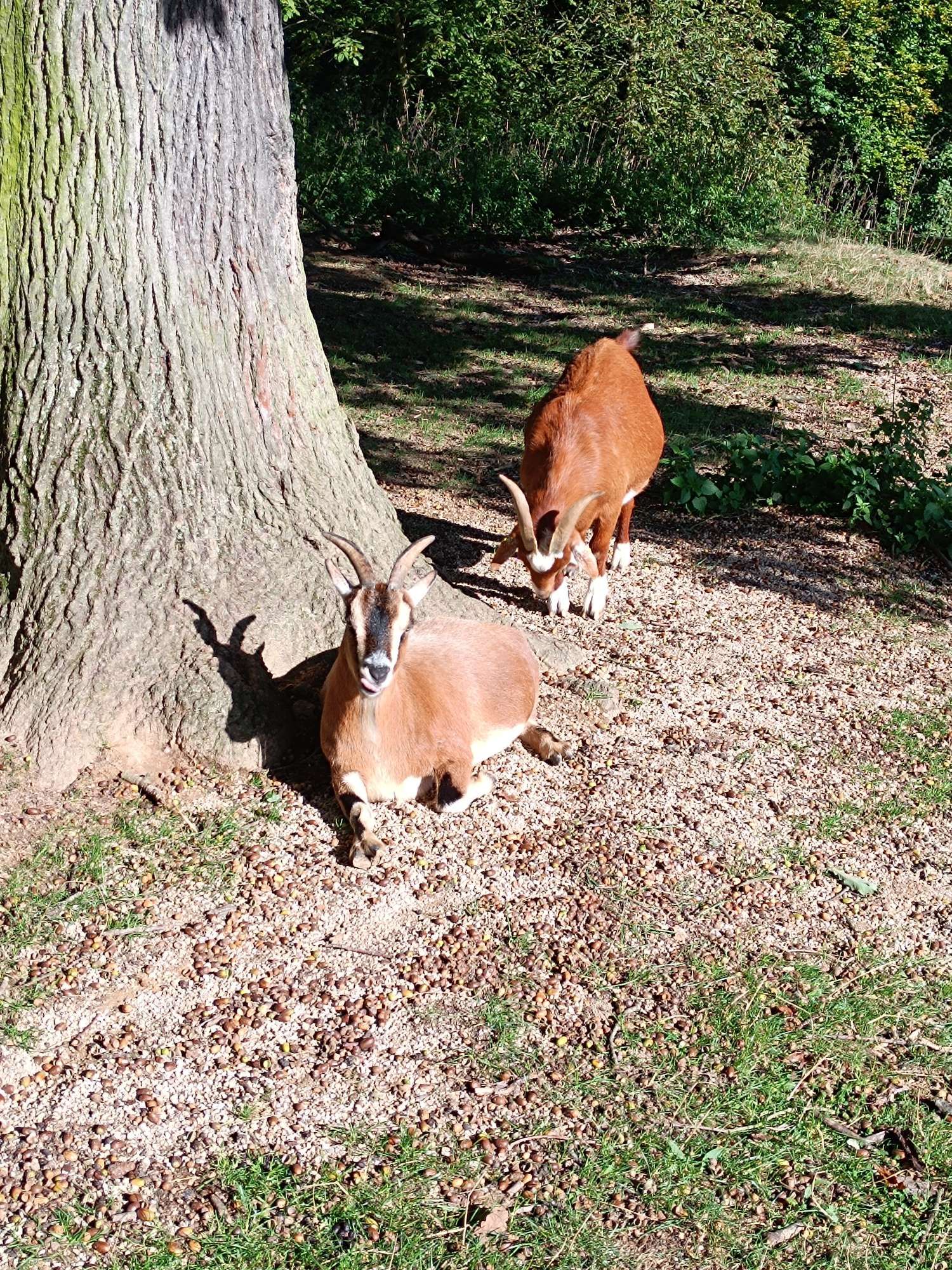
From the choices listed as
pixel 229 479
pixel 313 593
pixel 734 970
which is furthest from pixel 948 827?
pixel 229 479

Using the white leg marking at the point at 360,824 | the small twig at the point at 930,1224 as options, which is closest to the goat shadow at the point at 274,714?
the white leg marking at the point at 360,824

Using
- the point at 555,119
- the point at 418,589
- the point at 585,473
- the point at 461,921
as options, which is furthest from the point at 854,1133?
the point at 555,119

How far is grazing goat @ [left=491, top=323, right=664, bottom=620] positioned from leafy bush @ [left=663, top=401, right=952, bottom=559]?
647 millimetres

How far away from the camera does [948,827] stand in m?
5.30

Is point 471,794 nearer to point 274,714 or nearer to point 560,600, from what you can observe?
point 274,714

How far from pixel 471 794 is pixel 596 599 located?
6.95 feet

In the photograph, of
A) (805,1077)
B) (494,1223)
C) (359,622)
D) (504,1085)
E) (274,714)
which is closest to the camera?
(494,1223)

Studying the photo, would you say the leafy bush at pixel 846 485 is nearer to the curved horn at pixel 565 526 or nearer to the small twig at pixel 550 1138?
the curved horn at pixel 565 526

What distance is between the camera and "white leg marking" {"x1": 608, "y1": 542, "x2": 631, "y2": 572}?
759cm

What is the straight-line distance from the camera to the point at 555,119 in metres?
18.6

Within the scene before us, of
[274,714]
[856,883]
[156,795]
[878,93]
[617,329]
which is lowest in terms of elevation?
[856,883]

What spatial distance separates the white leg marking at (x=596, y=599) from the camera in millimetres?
6926

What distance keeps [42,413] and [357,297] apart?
24.6 ft

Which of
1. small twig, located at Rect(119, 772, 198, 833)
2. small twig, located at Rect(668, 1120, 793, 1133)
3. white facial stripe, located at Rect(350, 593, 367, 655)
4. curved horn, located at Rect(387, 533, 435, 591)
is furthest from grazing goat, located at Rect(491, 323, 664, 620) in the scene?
small twig, located at Rect(668, 1120, 793, 1133)
